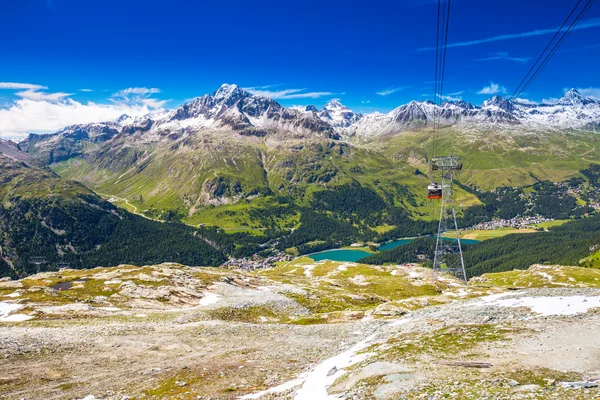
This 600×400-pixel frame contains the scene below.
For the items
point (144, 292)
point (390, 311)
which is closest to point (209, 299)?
point (144, 292)

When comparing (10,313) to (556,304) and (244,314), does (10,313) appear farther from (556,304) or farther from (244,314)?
(556,304)

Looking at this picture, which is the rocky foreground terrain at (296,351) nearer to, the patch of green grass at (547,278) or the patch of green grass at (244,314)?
the patch of green grass at (244,314)

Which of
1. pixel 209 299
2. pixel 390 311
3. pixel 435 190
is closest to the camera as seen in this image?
pixel 390 311

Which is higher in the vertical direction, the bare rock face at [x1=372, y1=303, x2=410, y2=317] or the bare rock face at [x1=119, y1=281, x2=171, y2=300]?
the bare rock face at [x1=119, y1=281, x2=171, y2=300]

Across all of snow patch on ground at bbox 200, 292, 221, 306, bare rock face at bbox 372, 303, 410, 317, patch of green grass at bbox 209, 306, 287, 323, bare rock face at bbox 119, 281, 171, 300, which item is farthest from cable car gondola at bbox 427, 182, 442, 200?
bare rock face at bbox 119, 281, 171, 300

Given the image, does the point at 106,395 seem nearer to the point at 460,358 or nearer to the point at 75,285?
the point at 460,358

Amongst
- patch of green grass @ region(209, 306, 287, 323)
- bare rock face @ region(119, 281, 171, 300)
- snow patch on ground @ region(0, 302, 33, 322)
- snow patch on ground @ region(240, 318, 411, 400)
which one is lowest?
patch of green grass @ region(209, 306, 287, 323)

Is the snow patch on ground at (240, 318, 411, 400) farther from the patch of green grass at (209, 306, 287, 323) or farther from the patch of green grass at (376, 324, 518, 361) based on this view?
the patch of green grass at (209, 306, 287, 323)

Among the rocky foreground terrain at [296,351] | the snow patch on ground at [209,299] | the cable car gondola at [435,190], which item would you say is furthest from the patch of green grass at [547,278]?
the snow patch on ground at [209,299]
